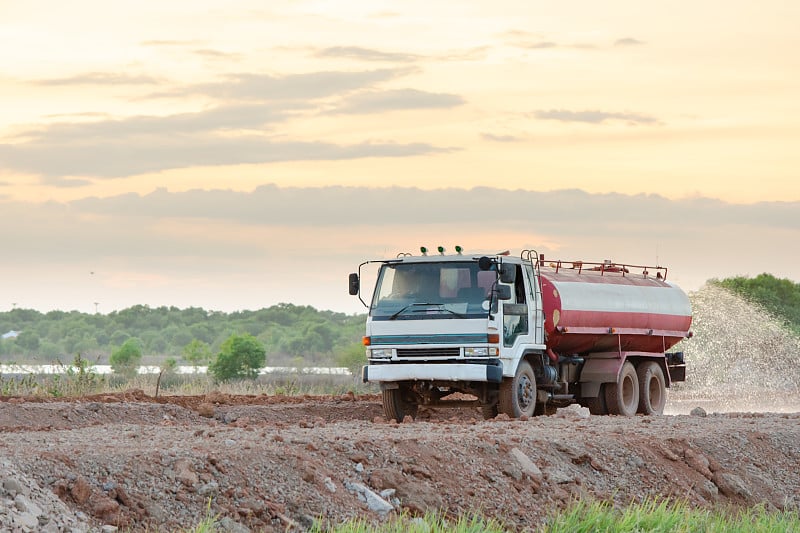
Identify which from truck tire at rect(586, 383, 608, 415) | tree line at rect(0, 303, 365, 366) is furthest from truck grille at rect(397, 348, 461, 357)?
tree line at rect(0, 303, 365, 366)

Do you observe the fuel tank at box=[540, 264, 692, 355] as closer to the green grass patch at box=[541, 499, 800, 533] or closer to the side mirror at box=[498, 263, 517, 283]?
the side mirror at box=[498, 263, 517, 283]

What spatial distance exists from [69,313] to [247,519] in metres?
103

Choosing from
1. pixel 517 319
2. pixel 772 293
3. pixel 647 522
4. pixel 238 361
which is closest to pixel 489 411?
pixel 517 319

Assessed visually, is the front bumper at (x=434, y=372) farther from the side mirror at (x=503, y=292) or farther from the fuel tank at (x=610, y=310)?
the fuel tank at (x=610, y=310)

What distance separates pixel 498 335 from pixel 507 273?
106 cm

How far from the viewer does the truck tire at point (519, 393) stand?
72.8 ft

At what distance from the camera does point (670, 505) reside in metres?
15.7

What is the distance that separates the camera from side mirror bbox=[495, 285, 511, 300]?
70.4ft

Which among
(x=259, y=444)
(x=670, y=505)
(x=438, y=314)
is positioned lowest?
(x=670, y=505)

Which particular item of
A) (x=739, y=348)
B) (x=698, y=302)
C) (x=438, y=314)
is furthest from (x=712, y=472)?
(x=739, y=348)

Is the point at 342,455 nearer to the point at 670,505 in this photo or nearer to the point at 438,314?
the point at 670,505

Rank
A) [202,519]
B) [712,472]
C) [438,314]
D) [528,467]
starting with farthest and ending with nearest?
[438,314] < [712,472] < [528,467] < [202,519]

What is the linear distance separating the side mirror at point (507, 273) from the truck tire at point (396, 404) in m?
3.00

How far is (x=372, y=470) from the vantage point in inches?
553
